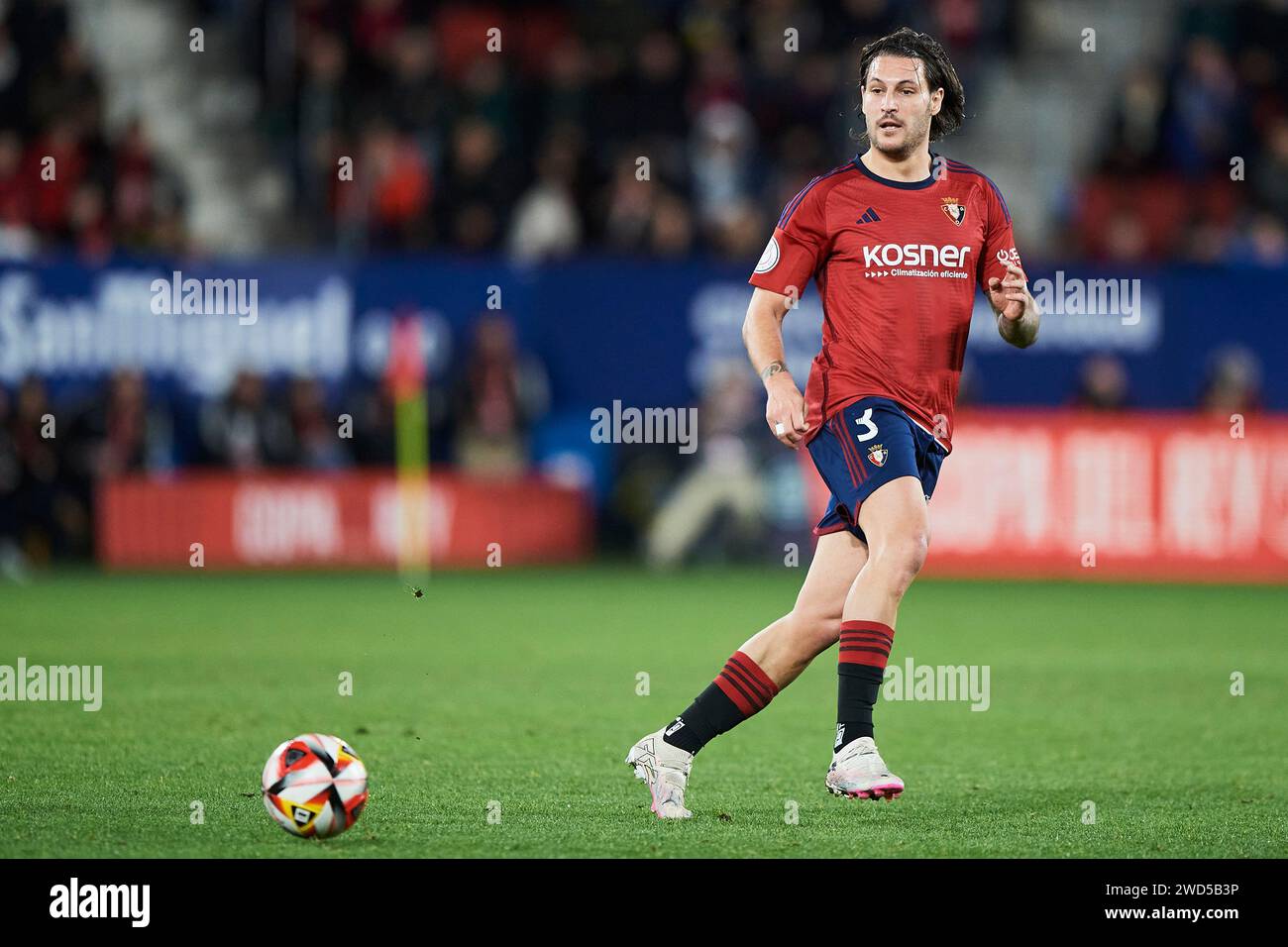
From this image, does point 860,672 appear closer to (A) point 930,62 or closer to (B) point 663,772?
(B) point 663,772

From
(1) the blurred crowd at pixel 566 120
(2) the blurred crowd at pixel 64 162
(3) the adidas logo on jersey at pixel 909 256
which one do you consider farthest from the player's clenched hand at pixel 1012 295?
(2) the blurred crowd at pixel 64 162

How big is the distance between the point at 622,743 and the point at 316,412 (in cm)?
1116

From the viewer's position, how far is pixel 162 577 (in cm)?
1762

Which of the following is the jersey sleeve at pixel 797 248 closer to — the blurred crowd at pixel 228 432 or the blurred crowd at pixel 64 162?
the blurred crowd at pixel 228 432

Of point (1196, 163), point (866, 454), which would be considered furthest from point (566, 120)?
point (866, 454)

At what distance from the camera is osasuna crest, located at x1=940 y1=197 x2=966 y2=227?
22.7 ft

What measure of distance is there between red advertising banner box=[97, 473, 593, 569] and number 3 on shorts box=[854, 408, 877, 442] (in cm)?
1218

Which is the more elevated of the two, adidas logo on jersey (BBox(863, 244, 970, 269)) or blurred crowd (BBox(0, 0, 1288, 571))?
blurred crowd (BBox(0, 0, 1288, 571))

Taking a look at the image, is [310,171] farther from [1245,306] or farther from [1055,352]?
[1245,306]

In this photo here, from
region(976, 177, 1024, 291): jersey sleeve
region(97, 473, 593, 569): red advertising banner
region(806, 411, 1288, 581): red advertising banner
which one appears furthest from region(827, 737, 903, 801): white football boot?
region(97, 473, 593, 569): red advertising banner

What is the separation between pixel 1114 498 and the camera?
1753cm

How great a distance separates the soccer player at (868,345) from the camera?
6.68 meters

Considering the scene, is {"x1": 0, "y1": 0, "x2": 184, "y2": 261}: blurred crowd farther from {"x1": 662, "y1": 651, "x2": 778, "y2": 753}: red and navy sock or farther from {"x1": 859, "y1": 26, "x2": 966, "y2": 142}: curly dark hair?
{"x1": 662, "y1": 651, "x2": 778, "y2": 753}: red and navy sock
